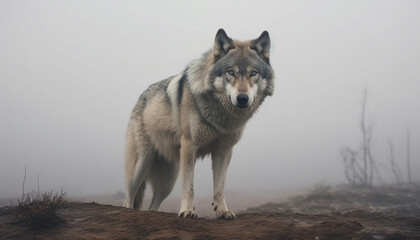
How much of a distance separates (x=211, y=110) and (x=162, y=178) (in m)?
2.36

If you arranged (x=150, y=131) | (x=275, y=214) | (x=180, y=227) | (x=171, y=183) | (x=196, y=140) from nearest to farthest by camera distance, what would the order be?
(x=180, y=227), (x=196, y=140), (x=275, y=214), (x=150, y=131), (x=171, y=183)

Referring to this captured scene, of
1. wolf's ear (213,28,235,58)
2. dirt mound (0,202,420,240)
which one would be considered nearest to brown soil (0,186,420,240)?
dirt mound (0,202,420,240)

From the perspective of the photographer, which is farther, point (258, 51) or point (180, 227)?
point (258, 51)

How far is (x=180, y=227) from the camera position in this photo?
4.77m

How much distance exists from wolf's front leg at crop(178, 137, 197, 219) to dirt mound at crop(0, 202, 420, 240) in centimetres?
23

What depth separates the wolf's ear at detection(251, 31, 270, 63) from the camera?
Result: 5.91 metres

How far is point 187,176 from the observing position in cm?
564

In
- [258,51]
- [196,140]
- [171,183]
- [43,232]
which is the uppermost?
[258,51]

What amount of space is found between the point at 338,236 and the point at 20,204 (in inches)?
186

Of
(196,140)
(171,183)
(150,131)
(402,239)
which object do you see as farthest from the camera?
(171,183)

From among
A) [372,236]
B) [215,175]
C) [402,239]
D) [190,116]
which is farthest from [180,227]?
[402,239]

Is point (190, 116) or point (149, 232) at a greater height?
point (190, 116)

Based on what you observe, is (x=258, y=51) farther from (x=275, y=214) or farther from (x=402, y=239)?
(x=402, y=239)

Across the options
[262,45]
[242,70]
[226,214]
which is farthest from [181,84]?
[226,214]
